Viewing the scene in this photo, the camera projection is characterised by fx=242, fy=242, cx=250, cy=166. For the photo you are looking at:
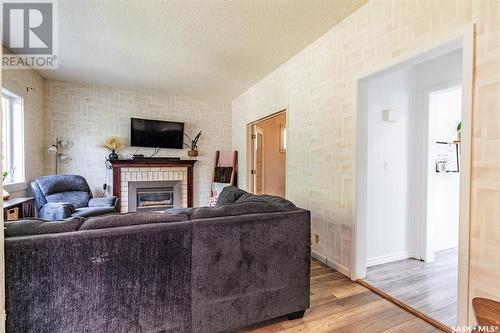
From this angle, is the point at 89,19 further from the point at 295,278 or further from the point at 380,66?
the point at 295,278

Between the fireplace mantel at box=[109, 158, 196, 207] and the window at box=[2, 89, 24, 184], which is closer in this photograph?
the window at box=[2, 89, 24, 184]

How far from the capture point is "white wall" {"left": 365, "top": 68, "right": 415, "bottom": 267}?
104 inches

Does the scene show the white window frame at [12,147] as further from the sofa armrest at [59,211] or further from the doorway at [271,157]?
the doorway at [271,157]

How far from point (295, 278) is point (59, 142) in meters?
Result: 4.62

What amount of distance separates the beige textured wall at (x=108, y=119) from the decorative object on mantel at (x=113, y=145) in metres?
0.10

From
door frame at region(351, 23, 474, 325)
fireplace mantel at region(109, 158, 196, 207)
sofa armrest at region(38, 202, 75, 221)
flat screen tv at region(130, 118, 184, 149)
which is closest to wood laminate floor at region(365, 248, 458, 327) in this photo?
door frame at region(351, 23, 474, 325)

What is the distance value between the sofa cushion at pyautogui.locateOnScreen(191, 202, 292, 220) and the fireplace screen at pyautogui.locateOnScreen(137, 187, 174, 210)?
361cm

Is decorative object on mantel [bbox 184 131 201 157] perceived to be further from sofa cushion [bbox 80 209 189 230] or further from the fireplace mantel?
sofa cushion [bbox 80 209 189 230]

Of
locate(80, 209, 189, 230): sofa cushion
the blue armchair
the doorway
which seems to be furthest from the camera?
the doorway

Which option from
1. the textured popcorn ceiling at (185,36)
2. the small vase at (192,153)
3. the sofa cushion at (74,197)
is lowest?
the sofa cushion at (74,197)

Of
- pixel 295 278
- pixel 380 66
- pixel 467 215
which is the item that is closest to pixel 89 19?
pixel 380 66

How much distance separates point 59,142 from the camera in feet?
13.9

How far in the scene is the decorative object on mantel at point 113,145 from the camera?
445 cm

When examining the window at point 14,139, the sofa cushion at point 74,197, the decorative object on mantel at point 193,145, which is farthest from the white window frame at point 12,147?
the decorative object on mantel at point 193,145
